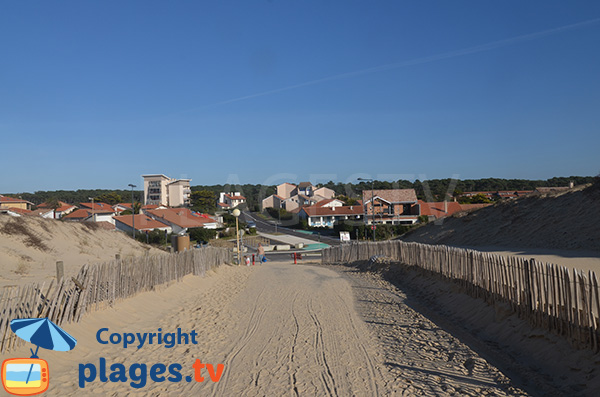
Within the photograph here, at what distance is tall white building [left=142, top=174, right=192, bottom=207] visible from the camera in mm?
115325

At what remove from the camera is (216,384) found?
23.9 feet

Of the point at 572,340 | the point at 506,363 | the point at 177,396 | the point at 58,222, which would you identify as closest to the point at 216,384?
the point at 177,396

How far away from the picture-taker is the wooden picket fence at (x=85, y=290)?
7.41m

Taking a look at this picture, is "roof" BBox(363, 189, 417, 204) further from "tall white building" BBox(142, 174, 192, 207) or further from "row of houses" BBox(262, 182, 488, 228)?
"tall white building" BBox(142, 174, 192, 207)

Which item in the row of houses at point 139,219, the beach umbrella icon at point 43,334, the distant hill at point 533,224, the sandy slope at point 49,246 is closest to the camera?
the beach umbrella icon at point 43,334

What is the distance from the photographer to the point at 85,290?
9.66 metres

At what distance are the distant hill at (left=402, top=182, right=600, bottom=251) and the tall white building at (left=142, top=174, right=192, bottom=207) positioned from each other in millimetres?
89282

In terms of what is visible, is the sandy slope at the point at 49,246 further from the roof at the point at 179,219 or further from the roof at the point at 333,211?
the roof at the point at 333,211

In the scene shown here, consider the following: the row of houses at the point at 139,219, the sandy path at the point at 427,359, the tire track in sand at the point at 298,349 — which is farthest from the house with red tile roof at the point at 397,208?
the sandy path at the point at 427,359

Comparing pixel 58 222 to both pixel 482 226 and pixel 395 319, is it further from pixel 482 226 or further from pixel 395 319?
pixel 482 226

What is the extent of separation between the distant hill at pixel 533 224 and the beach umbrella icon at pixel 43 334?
19581 millimetres

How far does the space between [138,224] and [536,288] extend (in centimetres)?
5622

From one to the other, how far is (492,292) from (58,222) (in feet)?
95.3

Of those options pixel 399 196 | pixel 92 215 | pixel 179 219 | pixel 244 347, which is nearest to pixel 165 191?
pixel 179 219
